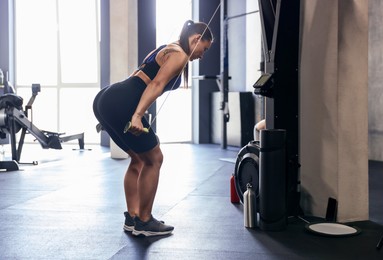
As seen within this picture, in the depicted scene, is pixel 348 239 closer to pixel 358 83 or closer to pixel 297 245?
pixel 297 245

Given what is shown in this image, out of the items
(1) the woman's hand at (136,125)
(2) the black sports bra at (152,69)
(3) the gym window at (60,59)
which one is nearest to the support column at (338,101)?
(2) the black sports bra at (152,69)

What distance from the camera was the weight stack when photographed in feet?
9.64

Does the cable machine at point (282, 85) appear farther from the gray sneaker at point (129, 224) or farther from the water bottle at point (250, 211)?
the gray sneaker at point (129, 224)

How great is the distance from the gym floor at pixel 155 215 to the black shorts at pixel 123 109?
0.53 metres

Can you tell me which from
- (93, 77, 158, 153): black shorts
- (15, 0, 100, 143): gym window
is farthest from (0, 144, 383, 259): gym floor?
(15, 0, 100, 143): gym window

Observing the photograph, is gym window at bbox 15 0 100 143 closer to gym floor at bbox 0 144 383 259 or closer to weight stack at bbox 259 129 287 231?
gym floor at bbox 0 144 383 259

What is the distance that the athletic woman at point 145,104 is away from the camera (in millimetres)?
2580

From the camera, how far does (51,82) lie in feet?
29.5

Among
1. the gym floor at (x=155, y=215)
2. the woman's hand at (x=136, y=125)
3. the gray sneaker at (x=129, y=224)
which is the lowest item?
the gym floor at (x=155, y=215)

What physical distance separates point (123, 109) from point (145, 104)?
0.54ft

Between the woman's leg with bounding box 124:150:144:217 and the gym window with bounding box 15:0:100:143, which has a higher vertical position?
the gym window with bounding box 15:0:100:143

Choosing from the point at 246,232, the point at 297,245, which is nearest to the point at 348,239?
the point at 297,245

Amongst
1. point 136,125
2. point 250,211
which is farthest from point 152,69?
point 250,211

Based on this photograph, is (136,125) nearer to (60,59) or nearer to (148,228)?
(148,228)
